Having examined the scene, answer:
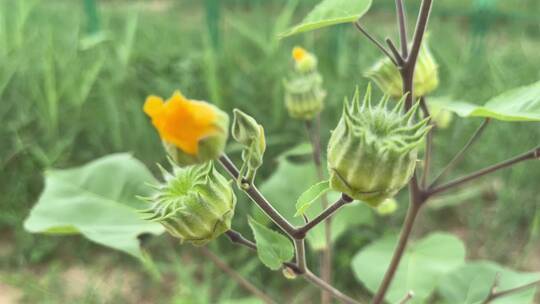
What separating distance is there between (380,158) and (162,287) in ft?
3.39

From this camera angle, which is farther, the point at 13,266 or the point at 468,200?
the point at 468,200

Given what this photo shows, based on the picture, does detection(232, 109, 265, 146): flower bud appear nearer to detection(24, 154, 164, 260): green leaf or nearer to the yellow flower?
the yellow flower

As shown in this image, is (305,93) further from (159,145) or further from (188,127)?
(159,145)

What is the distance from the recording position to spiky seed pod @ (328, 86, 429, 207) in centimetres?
44

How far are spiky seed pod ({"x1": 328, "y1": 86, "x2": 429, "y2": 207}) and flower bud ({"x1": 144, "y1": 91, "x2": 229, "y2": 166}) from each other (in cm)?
10

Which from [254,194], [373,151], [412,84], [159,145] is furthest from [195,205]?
[159,145]

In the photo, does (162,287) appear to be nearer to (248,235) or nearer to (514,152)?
(248,235)

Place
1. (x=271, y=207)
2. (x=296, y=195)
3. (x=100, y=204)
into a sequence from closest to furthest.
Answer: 1. (x=271, y=207)
2. (x=100, y=204)
3. (x=296, y=195)

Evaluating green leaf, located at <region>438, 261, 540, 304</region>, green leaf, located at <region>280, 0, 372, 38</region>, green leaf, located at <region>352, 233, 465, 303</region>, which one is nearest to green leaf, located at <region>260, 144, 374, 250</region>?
green leaf, located at <region>352, 233, 465, 303</region>

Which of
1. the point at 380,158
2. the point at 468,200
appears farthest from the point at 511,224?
the point at 380,158

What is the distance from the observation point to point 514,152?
1564 millimetres

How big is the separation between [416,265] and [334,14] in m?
0.58

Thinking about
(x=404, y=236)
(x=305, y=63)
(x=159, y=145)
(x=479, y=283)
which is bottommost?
(x=159, y=145)

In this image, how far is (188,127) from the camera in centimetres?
41
